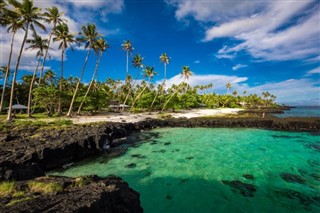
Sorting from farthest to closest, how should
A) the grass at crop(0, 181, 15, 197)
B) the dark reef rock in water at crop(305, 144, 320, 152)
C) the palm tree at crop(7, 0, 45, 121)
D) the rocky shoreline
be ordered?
the palm tree at crop(7, 0, 45, 121), the dark reef rock in water at crop(305, 144, 320, 152), the rocky shoreline, the grass at crop(0, 181, 15, 197)

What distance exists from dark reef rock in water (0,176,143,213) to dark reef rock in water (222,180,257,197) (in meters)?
6.52

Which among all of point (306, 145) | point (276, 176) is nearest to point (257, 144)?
point (306, 145)

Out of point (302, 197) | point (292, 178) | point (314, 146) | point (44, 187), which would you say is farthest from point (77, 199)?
point (314, 146)

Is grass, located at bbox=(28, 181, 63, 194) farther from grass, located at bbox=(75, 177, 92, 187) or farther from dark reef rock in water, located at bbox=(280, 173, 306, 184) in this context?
dark reef rock in water, located at bbox=(280, 173, 306, 184)

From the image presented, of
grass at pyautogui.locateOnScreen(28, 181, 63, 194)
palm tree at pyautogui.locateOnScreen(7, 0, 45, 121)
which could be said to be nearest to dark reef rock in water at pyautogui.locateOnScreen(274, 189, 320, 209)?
grass at pyautogui.locateOnScreen(28, 181, 63, 194)

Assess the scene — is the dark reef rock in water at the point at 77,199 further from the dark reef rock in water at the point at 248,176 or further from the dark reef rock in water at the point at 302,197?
the dark reef rock in water at the point at 248,176

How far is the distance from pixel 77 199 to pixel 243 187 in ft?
31.3

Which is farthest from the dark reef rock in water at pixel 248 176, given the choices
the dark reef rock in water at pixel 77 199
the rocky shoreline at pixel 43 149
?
the rocky shoreline at pixel 43 149

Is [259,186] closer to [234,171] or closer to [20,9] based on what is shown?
[234,171]

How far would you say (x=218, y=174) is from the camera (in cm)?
1298

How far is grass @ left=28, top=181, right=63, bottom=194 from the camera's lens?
5.27m

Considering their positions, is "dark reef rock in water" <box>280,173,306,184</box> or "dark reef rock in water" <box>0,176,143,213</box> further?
"dark reef rock in water" <box>280,173,306,184</box>

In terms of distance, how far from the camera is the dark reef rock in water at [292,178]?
39.0ft

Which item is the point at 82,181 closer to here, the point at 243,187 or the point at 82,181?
the point at 82,181
